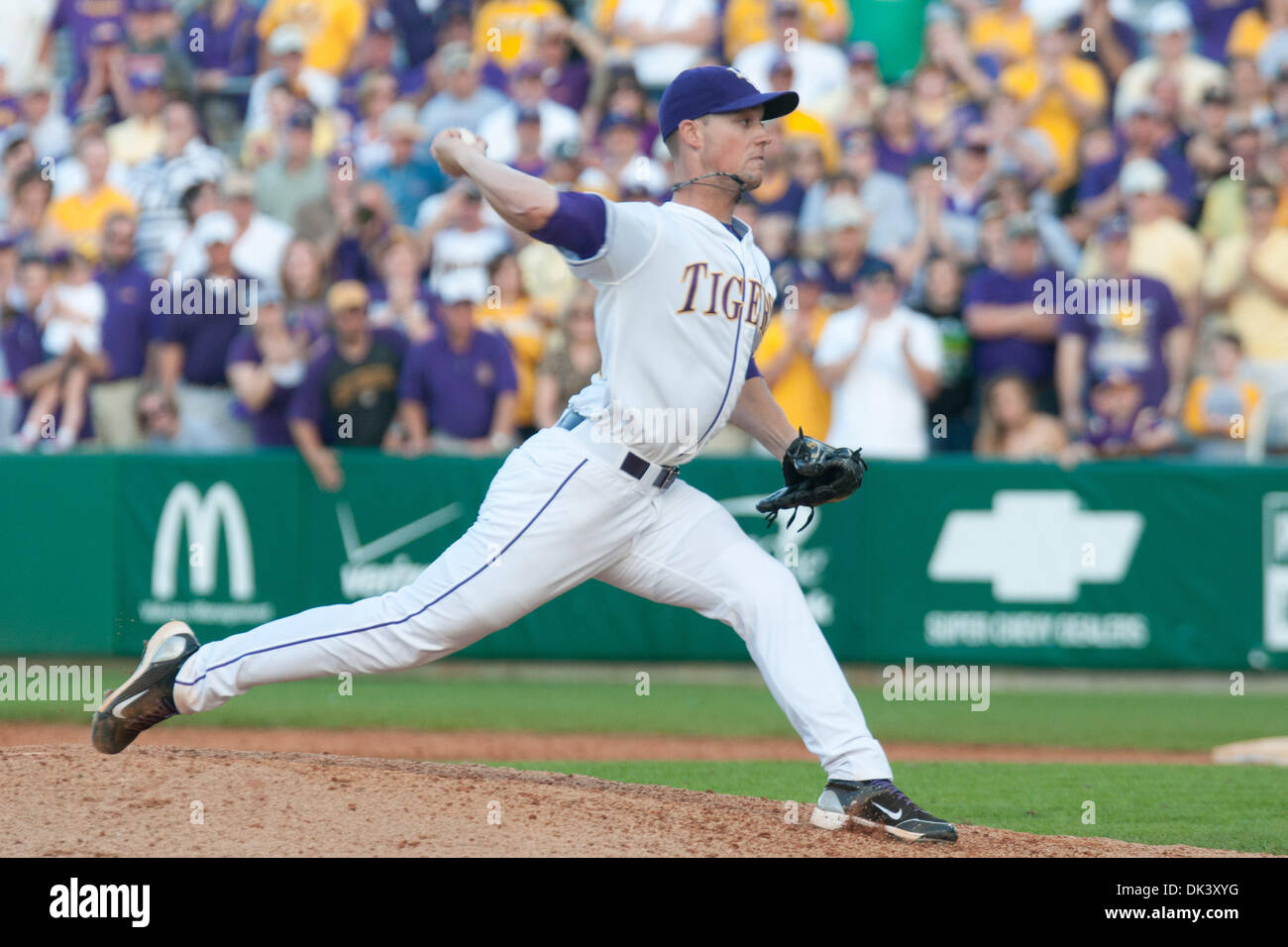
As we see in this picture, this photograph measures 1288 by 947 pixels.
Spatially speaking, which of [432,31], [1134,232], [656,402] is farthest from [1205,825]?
[432,31]

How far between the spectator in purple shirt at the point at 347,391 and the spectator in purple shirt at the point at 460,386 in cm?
13

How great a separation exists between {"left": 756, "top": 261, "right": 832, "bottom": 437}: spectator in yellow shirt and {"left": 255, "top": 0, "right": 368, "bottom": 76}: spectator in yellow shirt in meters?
5.42

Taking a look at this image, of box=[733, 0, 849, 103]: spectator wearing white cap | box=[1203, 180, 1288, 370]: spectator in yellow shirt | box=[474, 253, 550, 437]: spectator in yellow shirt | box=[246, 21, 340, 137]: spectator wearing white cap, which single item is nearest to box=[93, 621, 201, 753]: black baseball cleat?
box=[474, 253, 550, 437]: spectator in yellow shirt

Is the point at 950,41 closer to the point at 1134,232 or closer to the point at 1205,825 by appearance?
the point at 1134,232

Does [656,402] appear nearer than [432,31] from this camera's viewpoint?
Yes

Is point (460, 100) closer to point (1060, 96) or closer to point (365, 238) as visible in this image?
point (365, 238)

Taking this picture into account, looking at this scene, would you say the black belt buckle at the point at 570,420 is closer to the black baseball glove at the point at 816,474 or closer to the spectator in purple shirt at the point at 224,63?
the black baseball glove at the point at 816,474

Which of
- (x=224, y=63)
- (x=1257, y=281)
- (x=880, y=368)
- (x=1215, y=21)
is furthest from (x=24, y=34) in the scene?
(x=1257, y=281)

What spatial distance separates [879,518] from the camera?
1093 cm

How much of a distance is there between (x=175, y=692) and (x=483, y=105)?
875 centimetres

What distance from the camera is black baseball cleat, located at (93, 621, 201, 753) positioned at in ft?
18.1

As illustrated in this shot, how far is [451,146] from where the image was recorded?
460 centimetres


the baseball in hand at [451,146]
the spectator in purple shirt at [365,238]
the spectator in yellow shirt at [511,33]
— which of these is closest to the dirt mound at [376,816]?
the baseball in hand at [451,146]

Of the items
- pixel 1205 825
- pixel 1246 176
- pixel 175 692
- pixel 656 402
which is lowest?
pixel 1205 825
